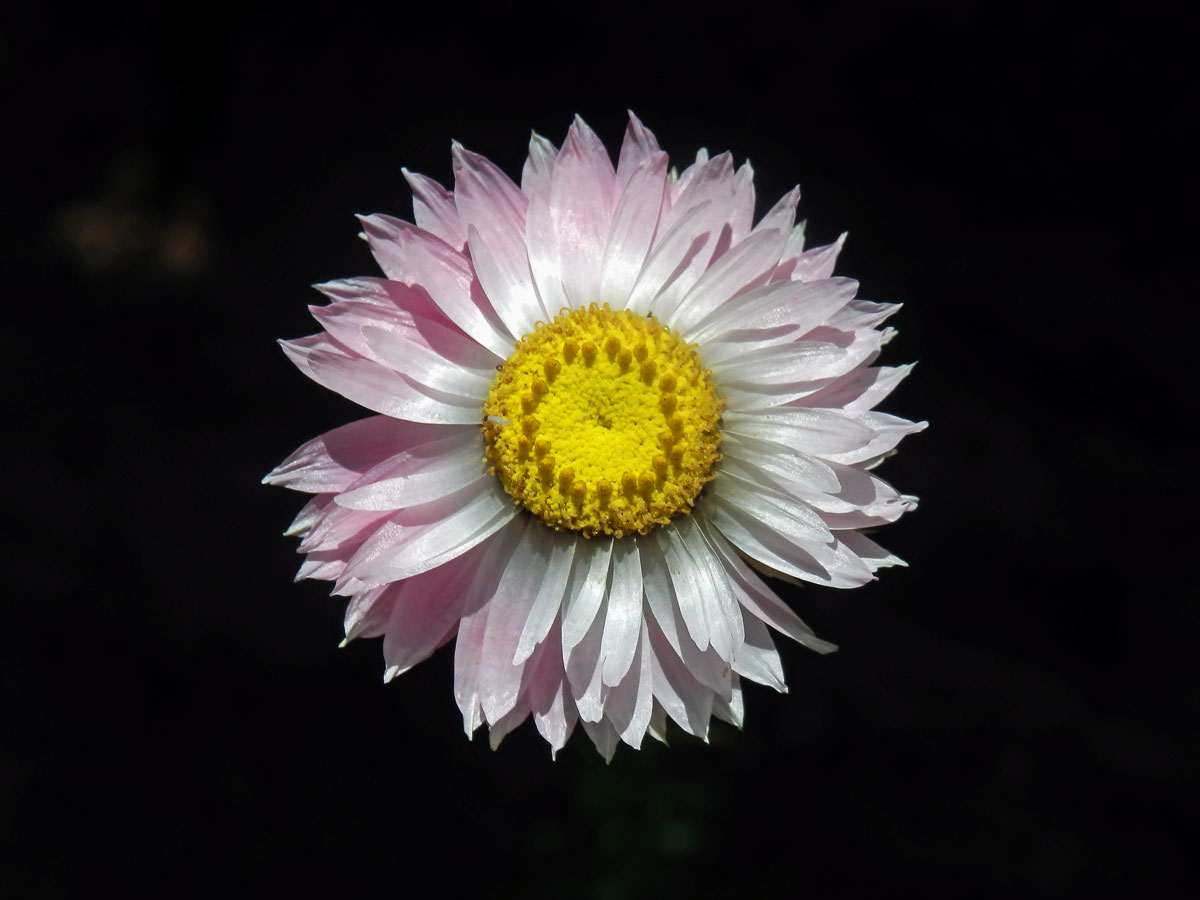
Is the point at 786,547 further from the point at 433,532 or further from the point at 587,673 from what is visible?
the point at 433,532

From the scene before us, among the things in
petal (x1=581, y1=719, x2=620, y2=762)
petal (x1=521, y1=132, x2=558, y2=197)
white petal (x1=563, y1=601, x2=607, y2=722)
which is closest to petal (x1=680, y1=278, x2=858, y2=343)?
petal (x1=521, y1=132, x2=558, y2=197)

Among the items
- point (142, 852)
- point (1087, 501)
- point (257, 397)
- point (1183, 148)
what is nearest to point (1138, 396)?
point (1087, 501)

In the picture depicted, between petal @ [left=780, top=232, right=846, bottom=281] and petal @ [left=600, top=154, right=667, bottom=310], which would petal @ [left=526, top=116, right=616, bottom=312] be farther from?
petal @ [left=780, top=232, right=846, bottom=281]

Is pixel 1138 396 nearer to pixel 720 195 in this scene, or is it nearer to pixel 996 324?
pixel 996 324

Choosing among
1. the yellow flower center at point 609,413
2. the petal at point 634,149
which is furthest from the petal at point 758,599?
the petal at point 634,149

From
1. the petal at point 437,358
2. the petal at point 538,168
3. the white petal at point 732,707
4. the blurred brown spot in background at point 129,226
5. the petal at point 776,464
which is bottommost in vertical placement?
the white petal at point 732,707

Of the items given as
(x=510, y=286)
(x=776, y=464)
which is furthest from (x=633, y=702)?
(x=510, y=286)

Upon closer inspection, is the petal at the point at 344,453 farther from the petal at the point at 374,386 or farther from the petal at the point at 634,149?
the petal at the point at 634,149
